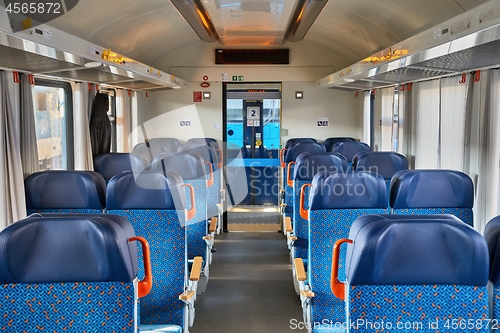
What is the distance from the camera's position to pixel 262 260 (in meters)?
7.61

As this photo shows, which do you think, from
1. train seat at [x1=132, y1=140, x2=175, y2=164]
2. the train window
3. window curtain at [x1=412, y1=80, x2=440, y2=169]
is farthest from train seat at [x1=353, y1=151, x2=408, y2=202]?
train seat at [x1=132, y1=140, x2=175, y2=164]

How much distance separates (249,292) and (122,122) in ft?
14.4

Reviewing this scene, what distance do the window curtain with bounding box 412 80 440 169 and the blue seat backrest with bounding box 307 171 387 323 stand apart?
3298 millimetres

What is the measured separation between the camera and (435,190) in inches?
165

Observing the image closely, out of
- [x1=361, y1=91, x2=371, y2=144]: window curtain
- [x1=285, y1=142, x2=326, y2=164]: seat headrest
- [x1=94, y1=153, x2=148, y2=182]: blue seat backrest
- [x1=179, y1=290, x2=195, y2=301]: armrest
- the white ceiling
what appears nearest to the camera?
[x1=179, y1=290, x2=195, y2=301]: armrest

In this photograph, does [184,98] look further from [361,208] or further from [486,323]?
[486,323]

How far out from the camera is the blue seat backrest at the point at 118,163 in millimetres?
6543

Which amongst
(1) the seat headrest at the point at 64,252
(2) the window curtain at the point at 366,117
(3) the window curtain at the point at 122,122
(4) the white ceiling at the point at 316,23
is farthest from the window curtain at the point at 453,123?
(3) the window curtain at the point at 122,122

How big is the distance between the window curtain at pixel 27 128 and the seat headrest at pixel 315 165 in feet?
9.04

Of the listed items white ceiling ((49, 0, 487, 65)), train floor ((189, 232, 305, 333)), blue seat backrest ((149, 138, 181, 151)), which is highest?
white ceiling ((49, 0, 487, 65))

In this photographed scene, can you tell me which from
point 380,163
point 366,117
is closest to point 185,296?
point 380,163

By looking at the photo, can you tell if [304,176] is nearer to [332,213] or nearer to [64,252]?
[332,213]

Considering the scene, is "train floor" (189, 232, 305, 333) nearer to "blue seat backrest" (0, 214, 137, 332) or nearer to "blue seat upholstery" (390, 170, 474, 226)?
"blue seat upholstery" (390, 170, 474, 226)

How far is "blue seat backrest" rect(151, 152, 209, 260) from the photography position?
593 cm
